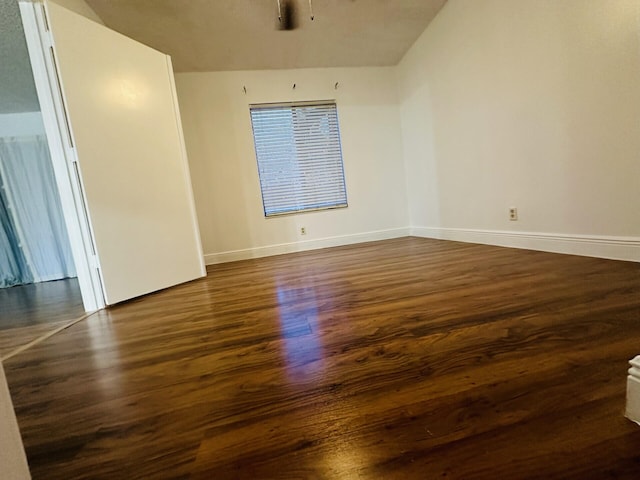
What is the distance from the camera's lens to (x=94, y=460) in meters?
0.58

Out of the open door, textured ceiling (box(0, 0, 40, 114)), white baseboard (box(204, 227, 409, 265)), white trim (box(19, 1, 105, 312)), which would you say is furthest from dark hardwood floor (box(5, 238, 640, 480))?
textured ceiling (box(0, 0, 40, 114))

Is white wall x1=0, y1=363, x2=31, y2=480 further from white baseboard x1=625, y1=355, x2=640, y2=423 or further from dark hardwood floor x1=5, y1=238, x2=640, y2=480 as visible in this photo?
white baseboard x1=625, y1=355, x2=640, y2=423

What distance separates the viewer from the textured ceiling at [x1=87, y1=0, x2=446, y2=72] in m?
2.38

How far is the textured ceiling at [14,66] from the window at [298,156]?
1.95 meters

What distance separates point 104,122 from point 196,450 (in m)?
2.19

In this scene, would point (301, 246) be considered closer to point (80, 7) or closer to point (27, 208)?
point (80, 7)

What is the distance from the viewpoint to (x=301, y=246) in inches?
135

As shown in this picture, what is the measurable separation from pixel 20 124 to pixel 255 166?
322 cm

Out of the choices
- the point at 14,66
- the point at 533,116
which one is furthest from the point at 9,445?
the point at 14,66

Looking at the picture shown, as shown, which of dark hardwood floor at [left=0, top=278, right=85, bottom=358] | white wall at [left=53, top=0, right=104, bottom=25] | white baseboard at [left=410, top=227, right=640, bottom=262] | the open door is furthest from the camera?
white wall at [left=53, top=0, right=104, bottom=25]

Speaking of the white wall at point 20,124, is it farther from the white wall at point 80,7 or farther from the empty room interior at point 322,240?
the white wall at point 80,7

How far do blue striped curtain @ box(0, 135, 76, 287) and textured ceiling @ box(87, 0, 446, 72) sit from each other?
2.32m

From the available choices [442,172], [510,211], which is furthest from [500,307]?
[442,172]

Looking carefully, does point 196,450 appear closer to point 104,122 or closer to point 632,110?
point 104,122
